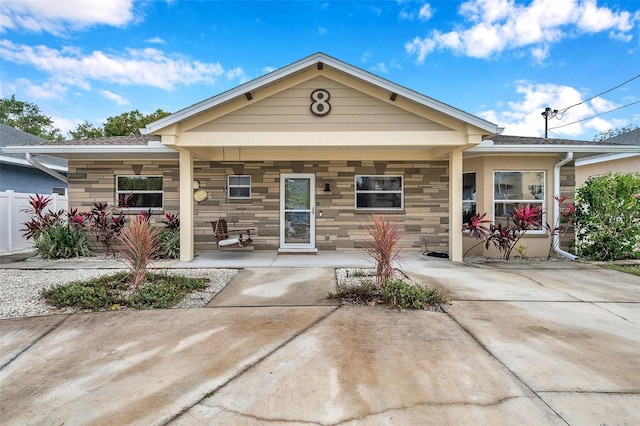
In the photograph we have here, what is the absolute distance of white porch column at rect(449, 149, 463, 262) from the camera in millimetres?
7172

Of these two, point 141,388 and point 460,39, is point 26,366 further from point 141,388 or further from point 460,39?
point 460,39

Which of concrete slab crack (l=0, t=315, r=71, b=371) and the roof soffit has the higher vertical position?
the roof soffit

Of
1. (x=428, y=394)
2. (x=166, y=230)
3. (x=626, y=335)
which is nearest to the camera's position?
(x=428, y=394)

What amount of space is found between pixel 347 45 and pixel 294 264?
11413mm

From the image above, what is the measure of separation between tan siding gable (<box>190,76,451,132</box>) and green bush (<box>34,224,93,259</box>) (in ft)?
15.8

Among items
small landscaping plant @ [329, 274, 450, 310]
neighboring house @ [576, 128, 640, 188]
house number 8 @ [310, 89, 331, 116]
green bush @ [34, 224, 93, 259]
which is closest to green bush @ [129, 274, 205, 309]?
small landscaping plant @ [329, 274, 450, 310]

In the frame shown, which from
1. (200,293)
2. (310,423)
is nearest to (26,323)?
(200,293)

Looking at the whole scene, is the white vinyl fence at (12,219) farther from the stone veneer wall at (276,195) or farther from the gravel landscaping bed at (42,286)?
the gravel landscaping bed at (42,286)

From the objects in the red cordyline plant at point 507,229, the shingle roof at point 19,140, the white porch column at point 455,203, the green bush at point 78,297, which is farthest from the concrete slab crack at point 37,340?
the shingle roof at point 19,140

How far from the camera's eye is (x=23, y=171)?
11.3m

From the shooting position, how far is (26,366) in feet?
9.16

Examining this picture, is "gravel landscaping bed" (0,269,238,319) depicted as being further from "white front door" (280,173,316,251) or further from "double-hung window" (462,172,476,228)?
"double-hung window" (462,172,476,228)

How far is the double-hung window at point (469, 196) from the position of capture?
8.52m

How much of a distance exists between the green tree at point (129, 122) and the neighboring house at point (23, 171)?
769 centimetres
